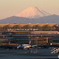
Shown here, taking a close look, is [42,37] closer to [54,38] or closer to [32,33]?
[54,38]

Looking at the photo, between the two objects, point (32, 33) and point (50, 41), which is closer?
point (50, 41)

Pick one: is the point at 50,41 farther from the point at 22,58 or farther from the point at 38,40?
the point at 22,58

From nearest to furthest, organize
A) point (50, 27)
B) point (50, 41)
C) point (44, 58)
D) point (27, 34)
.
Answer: point (44, 58), point (50, 41), point (27, 34), point (50, 27)

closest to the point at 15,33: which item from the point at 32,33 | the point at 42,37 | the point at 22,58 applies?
the point at 32,33

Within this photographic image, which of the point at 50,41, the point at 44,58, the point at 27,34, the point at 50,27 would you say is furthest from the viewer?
the point at 50,27

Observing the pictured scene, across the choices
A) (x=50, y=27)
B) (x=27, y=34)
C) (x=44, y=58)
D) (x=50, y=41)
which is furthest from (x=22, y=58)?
(x=50, y=27)

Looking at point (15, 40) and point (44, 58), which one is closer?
point (44, 58)

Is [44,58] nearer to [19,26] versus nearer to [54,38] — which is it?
[54,38]
